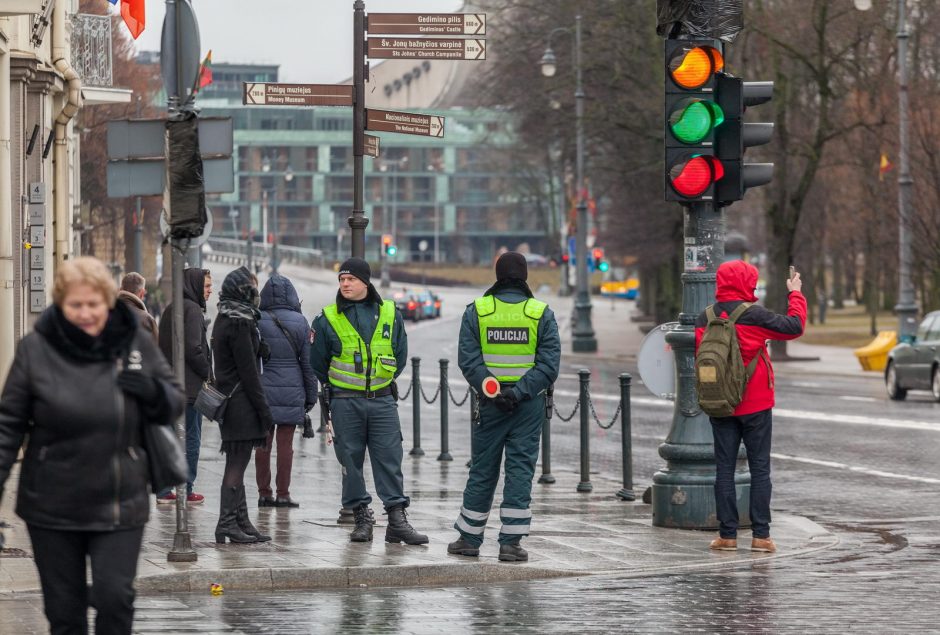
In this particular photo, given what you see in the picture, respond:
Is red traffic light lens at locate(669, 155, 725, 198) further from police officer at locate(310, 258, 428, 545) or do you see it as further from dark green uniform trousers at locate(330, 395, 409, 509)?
dark green uniform trousers at locate(330, 395, 409, 509)

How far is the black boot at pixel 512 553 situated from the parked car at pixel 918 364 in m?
18.8

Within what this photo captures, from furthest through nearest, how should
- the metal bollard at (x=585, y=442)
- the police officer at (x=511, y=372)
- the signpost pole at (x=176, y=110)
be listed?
the metal bollard at (x=585, y=442) → the police officer at (x=511, y=372) → the signpost pole at (x=176, y=110)

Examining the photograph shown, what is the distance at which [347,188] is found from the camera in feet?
504

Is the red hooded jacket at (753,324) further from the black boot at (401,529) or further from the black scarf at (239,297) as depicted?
the black scarf at (239,297)

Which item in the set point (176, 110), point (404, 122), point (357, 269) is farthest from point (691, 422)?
point (176, 110)

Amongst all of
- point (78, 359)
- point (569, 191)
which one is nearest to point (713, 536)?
point (78, 359)

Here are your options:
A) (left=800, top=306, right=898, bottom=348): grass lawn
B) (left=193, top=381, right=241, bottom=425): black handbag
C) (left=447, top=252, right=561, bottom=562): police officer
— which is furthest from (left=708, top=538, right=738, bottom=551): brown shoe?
(left=800, top=306, right=898, bottom=348): grass lawn

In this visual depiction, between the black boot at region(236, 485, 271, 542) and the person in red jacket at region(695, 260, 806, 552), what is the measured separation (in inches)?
112

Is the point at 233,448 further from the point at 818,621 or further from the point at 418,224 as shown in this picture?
the point at 418,224

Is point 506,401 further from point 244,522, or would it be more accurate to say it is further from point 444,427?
point 444,427

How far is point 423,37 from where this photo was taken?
13367 millimetres

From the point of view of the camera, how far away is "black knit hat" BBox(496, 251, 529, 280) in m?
10.7

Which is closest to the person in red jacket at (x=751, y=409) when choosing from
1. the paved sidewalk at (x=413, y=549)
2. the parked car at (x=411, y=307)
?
the paved sidewalk at (x=413, y=549)

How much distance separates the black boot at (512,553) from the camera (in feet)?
34.8
